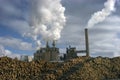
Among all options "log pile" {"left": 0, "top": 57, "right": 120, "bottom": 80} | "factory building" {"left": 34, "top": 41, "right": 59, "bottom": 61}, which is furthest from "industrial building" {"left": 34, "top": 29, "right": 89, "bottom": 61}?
"log pile" {"left": 0, "top": 57, "right": 120, "bottom": 80}

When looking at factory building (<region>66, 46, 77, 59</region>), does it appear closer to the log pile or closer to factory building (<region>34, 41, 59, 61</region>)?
factory building (<region>34, 41, 59, 61</region>)

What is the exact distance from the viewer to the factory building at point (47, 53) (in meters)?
57.8

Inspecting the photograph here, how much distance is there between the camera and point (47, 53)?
58.0 meters

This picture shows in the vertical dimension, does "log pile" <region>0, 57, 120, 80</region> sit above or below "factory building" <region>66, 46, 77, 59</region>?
below

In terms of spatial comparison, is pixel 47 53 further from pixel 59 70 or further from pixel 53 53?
pixel 59 70

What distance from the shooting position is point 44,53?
58375mm

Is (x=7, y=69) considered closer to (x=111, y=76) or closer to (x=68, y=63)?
(x=68, y=63)

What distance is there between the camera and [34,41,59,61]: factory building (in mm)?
57844

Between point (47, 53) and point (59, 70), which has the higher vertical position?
point (47, 53)

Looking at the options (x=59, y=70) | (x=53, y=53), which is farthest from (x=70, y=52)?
(x=59, y=70)

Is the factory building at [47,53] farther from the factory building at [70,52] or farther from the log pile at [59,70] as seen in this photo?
the log pile at [59,70]

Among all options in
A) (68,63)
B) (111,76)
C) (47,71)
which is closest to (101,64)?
(111,76)

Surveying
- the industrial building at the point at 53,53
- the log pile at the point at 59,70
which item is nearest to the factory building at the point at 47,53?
the industrial building at the point at 53,53

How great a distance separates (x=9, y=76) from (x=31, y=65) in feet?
10.4
